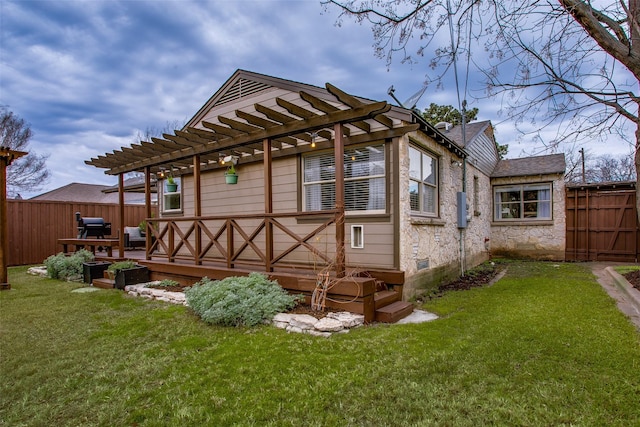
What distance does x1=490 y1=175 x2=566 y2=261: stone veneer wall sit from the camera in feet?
36.6

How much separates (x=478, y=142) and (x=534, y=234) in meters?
3.94

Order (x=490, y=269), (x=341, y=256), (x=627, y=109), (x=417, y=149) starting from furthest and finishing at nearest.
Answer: (x=490, y=269) < (x=417, y=149) < (x=627, y=109) < (x=341, y=256)

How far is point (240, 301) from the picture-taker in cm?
447

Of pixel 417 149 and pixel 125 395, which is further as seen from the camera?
pixel 417 149

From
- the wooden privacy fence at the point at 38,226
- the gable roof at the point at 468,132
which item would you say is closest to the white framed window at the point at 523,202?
the gable roof at the point at 468,132

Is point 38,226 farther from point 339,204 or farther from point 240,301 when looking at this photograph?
point 339,204

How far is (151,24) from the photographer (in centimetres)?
822

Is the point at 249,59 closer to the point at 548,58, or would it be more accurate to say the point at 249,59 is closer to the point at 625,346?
the point at 548,58

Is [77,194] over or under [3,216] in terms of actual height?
over

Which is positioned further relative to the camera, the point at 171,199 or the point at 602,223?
the point at 602,223

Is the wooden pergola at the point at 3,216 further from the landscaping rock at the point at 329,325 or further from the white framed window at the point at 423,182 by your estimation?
the white framed window at the point at 423,182

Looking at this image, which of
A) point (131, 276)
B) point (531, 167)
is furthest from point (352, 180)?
point (531, 167)

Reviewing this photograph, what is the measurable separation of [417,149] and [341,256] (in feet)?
9.29

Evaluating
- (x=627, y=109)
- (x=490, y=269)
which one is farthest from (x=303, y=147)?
(x=490, y=269)
